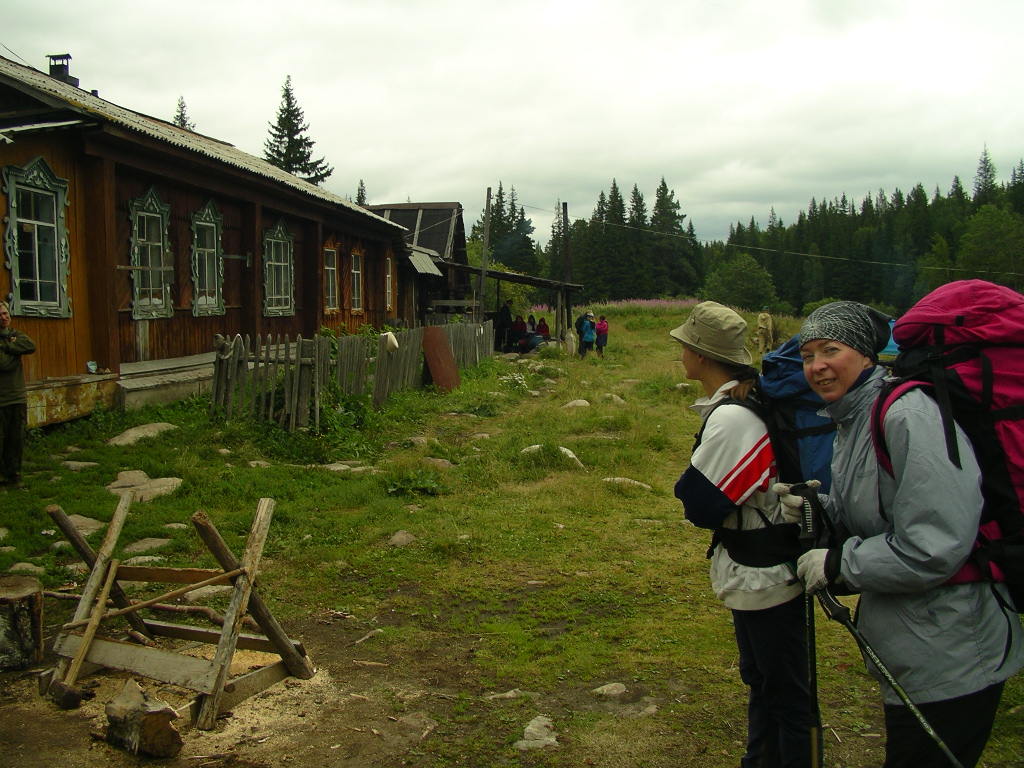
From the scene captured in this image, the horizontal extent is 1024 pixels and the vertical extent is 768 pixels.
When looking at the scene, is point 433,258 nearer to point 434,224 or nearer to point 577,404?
point 434,224

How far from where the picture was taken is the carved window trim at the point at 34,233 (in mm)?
8594

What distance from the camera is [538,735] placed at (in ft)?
11.4

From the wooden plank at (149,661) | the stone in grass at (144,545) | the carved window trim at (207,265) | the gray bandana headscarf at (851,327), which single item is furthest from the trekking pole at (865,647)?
the carved window trim at (207,265)

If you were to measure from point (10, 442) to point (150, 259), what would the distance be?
16.6ft

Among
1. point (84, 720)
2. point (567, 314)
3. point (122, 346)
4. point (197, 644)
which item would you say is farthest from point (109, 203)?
point (567, 314)

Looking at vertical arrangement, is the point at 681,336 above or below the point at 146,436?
above

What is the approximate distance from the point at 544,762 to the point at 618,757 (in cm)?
31

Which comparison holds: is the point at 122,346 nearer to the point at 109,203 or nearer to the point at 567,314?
the point at 109,203

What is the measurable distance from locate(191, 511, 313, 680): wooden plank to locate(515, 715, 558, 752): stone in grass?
121cm

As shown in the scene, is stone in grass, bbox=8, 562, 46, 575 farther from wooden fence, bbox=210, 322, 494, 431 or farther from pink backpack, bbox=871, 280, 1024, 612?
pink backpack, bbox=871, 280, 1024, 612

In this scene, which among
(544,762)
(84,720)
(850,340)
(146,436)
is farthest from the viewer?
(146,436)

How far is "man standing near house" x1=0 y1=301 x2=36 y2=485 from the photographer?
22.5 ft

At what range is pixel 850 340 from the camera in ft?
7.73

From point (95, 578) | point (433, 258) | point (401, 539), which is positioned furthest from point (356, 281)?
point (95, 578)
